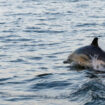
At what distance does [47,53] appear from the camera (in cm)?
1475

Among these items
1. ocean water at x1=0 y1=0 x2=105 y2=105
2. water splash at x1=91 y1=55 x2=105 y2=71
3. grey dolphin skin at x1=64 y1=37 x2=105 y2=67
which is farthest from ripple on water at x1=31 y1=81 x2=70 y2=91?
grey dolphin skin at x1=64 y1=37 x2=105 y2=67

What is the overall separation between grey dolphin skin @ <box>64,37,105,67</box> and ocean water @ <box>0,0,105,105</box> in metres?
0.49

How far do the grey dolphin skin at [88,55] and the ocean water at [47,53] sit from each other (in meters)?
0.49

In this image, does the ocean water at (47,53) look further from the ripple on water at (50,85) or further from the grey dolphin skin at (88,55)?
the grey dolphin skin at (88,55)

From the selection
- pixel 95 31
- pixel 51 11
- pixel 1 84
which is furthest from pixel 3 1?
pixel 1 84

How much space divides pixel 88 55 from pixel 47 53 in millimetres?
1996

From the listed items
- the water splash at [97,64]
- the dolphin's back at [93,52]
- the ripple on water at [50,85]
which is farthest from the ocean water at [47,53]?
the dolphin's back at [93,52]

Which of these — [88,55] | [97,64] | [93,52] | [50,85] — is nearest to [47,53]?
[88,55]

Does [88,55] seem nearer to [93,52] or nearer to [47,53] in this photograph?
[93,52]

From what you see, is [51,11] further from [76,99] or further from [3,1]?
[76,99]

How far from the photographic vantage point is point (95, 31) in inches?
747

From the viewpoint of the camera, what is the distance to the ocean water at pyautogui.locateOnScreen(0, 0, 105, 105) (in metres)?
9.82

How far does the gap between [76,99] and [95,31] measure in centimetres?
987

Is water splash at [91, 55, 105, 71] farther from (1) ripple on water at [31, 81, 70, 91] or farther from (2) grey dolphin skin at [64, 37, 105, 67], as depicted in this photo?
(1) ripple on water at [31, 81, 70, 91]
